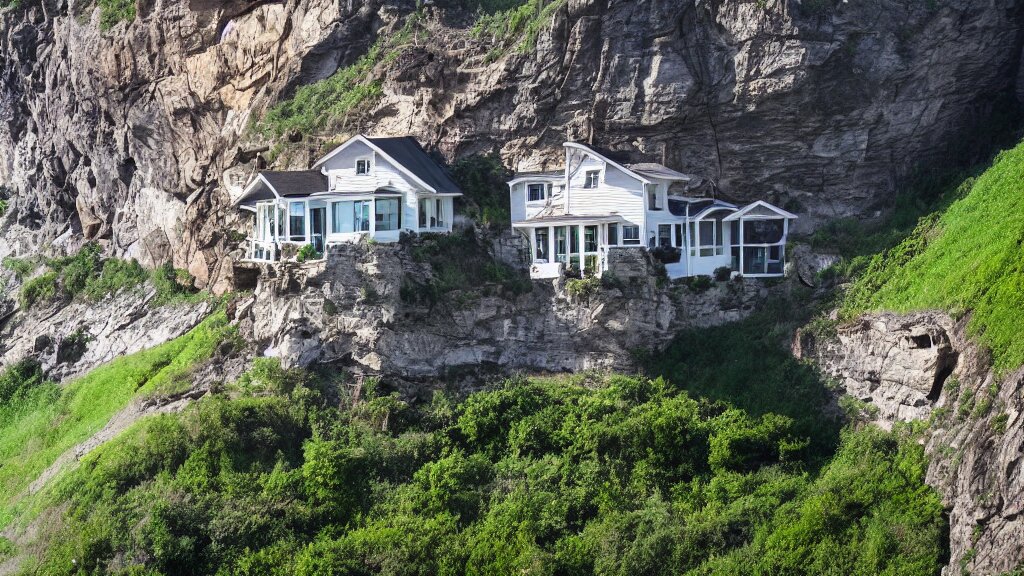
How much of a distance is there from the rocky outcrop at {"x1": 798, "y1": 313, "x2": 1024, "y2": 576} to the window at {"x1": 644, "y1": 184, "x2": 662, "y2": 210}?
26.1 ft

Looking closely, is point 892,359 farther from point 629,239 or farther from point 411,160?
point 411,160

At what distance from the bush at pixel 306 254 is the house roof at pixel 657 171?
477 inches

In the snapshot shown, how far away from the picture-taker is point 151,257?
228 ft

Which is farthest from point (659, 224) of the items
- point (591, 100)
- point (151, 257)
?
point (151, 257)

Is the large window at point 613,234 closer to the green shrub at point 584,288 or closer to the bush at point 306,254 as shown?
the green shrub at point 584,288

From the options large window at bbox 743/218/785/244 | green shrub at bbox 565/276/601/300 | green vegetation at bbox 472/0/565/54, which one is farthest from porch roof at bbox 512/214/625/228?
green vegetation at bbox 472/0/565/54

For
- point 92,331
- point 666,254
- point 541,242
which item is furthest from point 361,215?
point 92,331

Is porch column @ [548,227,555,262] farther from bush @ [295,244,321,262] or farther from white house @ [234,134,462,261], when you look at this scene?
bush @ [295,244,321,262]

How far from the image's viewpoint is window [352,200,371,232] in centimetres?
5788

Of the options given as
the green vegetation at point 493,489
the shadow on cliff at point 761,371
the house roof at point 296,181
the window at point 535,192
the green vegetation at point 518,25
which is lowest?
the green vegetation at point 493,489

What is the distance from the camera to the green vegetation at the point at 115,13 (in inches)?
2815

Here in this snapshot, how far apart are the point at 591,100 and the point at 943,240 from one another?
48.1 ft

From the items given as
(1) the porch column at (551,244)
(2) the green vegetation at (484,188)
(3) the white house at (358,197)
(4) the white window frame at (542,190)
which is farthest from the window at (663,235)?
(3) the white house at (358,197)

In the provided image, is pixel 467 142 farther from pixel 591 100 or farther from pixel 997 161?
pixel 997 161
